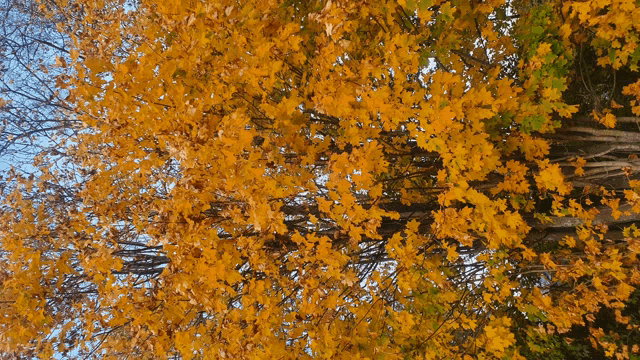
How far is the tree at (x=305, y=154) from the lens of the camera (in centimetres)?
286

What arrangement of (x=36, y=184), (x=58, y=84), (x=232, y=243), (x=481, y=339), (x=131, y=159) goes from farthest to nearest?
1. (x=36, y=184)
2. (x=481, y=339)
3. (x=232, y=243)
4. (x=131, y=159)
5. (x=58, y=84)

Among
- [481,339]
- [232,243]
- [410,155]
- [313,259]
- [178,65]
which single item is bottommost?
[481,339]

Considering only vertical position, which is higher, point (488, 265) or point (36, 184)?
point (36, 184)

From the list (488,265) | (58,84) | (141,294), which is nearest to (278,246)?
(141,294)

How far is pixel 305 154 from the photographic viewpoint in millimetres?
3711

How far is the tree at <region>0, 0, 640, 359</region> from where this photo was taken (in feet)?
9.37

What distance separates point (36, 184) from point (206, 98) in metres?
3.51

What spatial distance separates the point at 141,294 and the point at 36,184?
2.75 m

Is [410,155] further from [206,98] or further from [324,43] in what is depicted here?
[206,98]

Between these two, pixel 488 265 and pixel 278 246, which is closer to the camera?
pixel 488 265

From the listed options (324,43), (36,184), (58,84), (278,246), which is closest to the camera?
(324,43)

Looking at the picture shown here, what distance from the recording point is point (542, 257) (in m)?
4.34

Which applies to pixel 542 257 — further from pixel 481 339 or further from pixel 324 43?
pixel 324 43

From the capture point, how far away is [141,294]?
A: 3.46m
